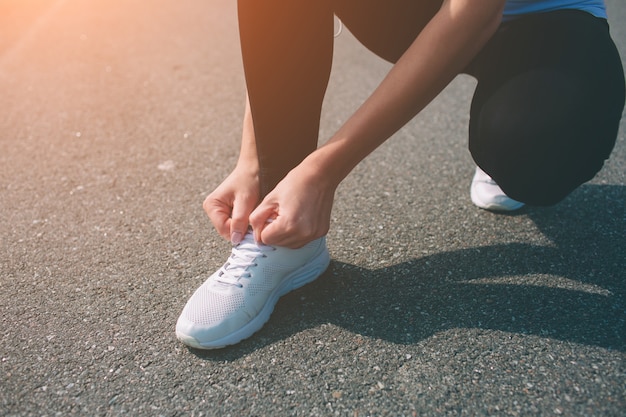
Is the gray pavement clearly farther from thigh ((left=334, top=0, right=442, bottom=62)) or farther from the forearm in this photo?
thigh ((left=334, top=0, right=442, bottom=62))

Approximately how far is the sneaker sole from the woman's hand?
208mm

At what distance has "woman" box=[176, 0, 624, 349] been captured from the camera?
1065 millimetres

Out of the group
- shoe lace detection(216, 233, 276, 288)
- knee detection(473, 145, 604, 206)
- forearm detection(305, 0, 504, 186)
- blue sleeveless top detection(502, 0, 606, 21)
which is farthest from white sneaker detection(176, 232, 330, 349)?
blue sleeveless top detection(502, 0, 606, 21)

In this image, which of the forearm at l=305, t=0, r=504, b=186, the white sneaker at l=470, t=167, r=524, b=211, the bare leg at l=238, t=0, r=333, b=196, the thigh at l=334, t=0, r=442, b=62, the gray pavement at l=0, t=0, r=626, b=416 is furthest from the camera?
the white sneaker at l=470, t=167, r=524, b=211

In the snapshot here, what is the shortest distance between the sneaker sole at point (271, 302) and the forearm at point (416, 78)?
32 cm

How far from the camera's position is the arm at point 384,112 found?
39.1 inches

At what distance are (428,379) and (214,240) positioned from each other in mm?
710

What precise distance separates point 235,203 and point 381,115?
0.38m

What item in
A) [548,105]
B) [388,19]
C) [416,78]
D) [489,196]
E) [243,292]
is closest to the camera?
[416,78]

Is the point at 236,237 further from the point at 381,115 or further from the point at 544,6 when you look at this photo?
the point at 544,6

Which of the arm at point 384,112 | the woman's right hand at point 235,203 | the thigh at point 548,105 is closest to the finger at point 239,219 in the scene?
the woman's right hand at point 235,203

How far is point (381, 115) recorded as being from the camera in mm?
1055

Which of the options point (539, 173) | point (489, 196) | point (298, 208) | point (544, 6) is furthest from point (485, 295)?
point (544, 6)

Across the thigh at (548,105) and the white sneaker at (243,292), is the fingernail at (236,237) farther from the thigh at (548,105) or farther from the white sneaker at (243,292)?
the thigh at (548,105)
